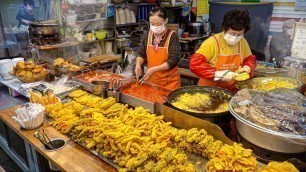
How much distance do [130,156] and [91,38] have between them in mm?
4866

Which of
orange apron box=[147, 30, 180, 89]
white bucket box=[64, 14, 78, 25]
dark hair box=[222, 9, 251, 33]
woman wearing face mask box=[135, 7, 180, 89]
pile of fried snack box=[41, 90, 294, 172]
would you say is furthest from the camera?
white bucket box=[64, 14, 78, 25]

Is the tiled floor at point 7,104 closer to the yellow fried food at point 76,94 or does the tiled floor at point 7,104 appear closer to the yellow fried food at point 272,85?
the yellow fried food at point 76,94

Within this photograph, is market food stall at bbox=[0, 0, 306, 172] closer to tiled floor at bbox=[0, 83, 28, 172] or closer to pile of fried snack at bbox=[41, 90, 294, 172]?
pile of fried snack at bbox=[41, 90, 294, 172]

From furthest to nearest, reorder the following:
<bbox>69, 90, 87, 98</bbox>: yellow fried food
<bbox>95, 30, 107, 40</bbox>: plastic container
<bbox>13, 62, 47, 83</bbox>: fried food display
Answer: <bbox>95, 30, 107, 40</bbox>: plastic container < <bbox>13, 62, 47, 83</bbox>: fried food display < <bbox>69, 90, 87, 98</bbox>: yellow fried food

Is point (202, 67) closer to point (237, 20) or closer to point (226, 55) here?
point (226, 55)

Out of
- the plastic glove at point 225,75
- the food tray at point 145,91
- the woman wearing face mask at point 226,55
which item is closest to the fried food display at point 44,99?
the food tray at point 145,91

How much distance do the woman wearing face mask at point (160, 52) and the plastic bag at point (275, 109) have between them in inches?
55.1

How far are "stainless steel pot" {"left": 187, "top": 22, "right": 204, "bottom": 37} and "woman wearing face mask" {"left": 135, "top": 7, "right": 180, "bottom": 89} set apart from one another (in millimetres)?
3567

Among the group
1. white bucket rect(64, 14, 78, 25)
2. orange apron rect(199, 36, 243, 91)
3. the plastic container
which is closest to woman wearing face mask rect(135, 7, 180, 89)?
orange apron rect(199, 36, 243, 91)

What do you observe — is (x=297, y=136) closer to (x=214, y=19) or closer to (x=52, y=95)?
(x=52, y=95)

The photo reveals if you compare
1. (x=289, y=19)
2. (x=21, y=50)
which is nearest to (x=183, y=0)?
(x=289, y=19)

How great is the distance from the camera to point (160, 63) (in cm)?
343

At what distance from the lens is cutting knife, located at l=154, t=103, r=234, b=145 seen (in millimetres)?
1832

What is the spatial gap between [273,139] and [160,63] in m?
2.08
